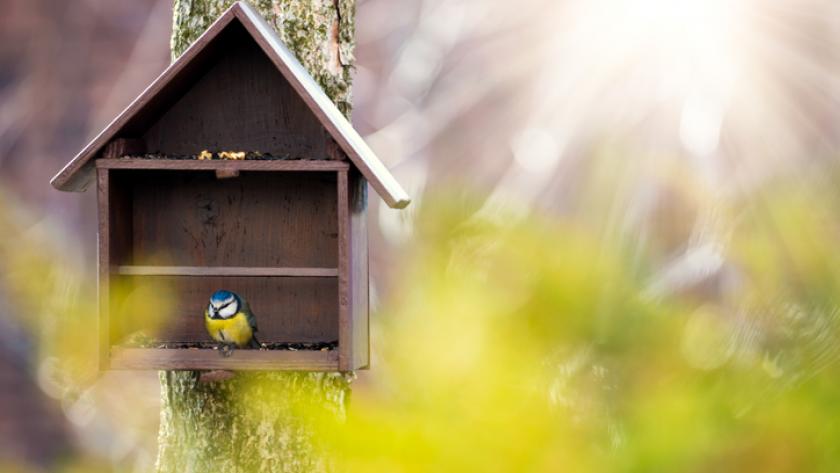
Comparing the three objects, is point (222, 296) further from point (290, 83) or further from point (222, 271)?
point (290, 83)

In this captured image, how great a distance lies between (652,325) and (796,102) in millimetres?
4255

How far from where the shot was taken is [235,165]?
2234 millimetres

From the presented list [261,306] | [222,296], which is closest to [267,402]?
[261,306]

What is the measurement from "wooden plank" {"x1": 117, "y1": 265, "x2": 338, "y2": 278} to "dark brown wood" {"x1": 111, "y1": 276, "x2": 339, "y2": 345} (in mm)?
125

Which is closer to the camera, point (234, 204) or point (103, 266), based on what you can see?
point (103, 266)

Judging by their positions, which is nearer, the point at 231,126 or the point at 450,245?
the point at 450,245

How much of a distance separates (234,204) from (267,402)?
394 mm

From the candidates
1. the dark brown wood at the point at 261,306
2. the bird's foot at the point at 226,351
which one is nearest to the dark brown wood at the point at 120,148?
the dark brown wood at the point at 261,306

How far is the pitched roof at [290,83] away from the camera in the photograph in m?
2.21

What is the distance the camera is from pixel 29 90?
6.31 metres

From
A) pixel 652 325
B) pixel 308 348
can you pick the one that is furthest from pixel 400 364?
pixel 308 348

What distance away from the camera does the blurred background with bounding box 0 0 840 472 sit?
127 cm

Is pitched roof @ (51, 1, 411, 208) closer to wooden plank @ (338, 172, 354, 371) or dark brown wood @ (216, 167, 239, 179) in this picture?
wooden plank @ (338, 172, 354, 371)

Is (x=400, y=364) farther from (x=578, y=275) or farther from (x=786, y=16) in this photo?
(x=786, y=16)
